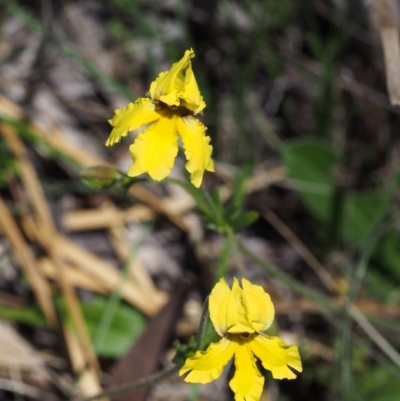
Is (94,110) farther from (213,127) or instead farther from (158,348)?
(158,348)

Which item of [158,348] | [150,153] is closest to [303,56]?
[158,348]

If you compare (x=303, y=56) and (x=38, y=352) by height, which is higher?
(x=303, y=56)

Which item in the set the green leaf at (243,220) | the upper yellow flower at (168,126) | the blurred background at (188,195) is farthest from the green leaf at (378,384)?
the upper yellow flower at (168,126)

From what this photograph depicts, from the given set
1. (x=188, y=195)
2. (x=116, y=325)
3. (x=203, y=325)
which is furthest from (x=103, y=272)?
(x=203, y=325)

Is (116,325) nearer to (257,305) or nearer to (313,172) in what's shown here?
(313,172)

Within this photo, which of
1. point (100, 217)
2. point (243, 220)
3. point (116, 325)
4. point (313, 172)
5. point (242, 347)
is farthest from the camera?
point (100, 217)
